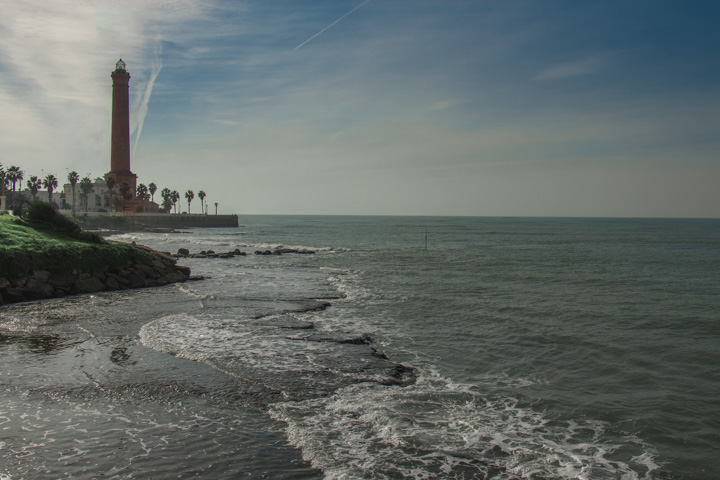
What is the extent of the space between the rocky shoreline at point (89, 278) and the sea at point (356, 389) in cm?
169

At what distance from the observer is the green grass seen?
21.9 meters

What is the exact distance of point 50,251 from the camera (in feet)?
78.1

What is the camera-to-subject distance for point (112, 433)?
8016mm

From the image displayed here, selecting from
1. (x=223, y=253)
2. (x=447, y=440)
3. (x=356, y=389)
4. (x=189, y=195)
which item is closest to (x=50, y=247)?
(x=356, y=389)

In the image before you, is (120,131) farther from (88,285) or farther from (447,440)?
(447,440)

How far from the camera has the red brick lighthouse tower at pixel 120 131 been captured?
99.5m

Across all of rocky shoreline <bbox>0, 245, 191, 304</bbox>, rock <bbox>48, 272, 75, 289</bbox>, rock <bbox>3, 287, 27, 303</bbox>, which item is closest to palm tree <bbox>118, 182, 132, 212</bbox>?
rocky shoreline <bbox>0, 245, 191, 304</bbox>

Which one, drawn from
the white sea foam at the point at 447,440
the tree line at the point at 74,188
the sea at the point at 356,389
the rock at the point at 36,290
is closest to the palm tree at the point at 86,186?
the tree line at the point at 74,188

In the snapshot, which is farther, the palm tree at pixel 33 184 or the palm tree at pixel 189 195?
the palm tree at pixel 189 195

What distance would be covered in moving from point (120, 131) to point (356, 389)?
107 meters

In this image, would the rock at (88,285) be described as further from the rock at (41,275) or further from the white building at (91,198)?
the white building at (91,198)

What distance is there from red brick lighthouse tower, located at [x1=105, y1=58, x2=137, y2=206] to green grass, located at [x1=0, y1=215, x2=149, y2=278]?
79.9 metres

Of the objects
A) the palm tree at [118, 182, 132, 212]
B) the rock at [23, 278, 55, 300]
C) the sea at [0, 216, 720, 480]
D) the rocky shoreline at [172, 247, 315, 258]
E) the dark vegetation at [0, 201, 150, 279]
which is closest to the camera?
the sea at [0, 216, 720, 480]

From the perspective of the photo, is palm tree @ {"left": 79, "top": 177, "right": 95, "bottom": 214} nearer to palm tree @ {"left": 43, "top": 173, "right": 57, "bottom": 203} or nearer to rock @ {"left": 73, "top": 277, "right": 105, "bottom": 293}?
palm tree @ {"left": 43, "top": 173, "right": 57, "bottom": 203}
